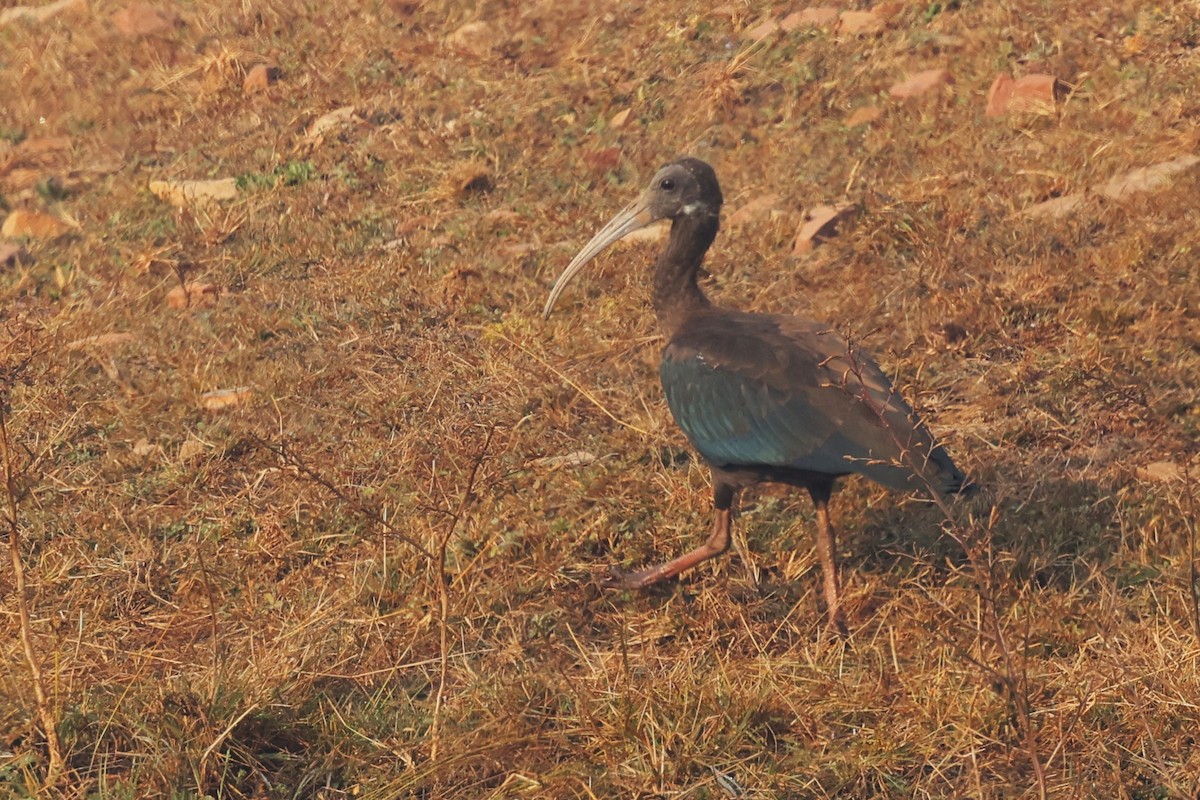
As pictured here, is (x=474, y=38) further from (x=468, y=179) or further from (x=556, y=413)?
(x=556, y=413)

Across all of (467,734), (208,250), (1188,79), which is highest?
(467,734)

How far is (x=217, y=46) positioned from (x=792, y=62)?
15.0 feet

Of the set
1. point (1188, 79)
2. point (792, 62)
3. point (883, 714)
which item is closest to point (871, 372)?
point (883, 714)

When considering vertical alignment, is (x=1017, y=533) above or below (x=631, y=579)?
below

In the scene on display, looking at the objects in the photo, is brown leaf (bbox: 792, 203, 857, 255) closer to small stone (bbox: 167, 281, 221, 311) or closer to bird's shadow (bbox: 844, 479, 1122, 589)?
bird's shadow (bbox: 844, 479, 1122, 589)

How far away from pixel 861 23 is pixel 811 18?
1.37ft

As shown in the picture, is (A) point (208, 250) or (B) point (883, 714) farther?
(A) point (208, 250)

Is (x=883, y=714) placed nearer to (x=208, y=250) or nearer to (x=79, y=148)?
(x=208, y=250)

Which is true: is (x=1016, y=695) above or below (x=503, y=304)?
above

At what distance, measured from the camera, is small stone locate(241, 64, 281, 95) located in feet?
35.3

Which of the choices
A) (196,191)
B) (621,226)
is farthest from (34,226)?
(621,226)

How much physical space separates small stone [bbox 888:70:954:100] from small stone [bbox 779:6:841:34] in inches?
42.3

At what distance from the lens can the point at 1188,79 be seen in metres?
8.34

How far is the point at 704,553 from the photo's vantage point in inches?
203
